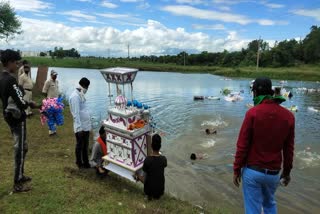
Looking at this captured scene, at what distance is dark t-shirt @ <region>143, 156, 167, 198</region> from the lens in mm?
6188

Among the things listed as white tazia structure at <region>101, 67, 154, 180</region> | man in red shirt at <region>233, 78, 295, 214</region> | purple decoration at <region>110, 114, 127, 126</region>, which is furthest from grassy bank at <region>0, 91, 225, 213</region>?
man in red shirt at <region>233, 78, 295, 214</region>

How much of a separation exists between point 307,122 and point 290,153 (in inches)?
671

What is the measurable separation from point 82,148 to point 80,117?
758mm

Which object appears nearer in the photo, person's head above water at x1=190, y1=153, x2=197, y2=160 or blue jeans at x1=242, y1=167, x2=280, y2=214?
blue jeans at x1=242, y1=167, x2=280, y2=214

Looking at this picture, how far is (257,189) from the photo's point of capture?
4.14 meters

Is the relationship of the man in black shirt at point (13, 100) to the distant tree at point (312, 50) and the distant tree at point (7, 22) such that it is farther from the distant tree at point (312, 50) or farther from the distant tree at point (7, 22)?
the distant tree at point (312, 50)

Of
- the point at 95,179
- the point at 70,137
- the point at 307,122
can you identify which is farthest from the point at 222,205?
the point at 307,122

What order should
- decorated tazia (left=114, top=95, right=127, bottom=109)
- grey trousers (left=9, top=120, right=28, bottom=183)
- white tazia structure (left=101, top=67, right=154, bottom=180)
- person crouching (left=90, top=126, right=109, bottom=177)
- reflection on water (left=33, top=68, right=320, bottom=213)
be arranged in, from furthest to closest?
reflection on water (left=33, top=68, right=320, bottom=213) < person crouching (left=90, top=126, right=109, bottom=177) < decorated tazia (left=114, top=95, right=127, bottom=109) < white tazia structure (left=101, top=67, right=154, bottom=180) < grey trousers (left=9, top=120, right=28, bottom=183)

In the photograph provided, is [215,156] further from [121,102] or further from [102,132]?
[121,102]

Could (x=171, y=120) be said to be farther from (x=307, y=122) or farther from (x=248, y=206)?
(x=248, y=206)

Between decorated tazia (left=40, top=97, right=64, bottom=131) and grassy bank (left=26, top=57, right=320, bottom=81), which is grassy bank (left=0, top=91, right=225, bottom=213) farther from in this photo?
grassy bank (left=26, top=57, right=320, bottom=81)

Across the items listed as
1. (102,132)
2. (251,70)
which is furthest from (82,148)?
(251,70)

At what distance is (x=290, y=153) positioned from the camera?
418cm

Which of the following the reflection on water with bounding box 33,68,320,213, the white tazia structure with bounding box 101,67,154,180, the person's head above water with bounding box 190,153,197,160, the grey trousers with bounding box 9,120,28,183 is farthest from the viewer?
the person's head above water with bounding box 190,153,197,160
